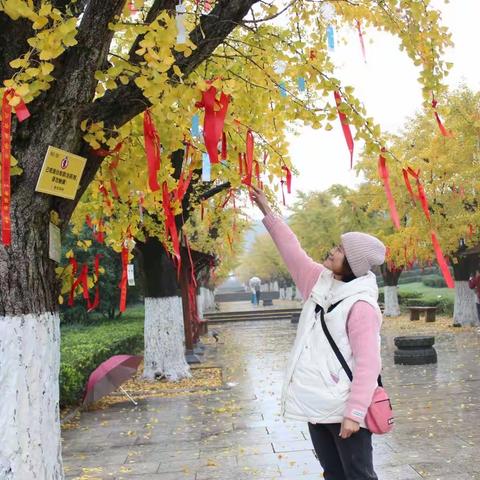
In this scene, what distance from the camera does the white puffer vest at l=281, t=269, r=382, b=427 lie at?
2.87m

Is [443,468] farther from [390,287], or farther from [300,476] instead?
[390,287]

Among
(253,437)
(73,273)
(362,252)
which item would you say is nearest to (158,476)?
(253,437)

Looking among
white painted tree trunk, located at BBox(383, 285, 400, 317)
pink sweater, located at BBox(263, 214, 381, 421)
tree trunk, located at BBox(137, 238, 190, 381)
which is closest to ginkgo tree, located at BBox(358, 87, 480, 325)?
tree trunk, located at BBox(137, 238, 190, 381)

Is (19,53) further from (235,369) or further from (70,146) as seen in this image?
(235,369)

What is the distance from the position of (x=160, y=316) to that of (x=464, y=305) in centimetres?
1204

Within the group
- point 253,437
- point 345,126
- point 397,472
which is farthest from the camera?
point 253,437

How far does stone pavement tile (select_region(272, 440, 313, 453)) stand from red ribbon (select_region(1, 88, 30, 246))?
164 inches

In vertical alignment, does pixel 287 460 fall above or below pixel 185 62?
below

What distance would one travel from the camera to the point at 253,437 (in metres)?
6.69

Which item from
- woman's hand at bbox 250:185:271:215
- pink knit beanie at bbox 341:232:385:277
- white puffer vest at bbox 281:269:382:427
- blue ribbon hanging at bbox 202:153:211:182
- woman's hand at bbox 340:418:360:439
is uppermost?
blue ribbon hanging at bbox 202:153:211:182

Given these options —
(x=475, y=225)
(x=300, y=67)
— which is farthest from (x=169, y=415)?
(x=475, y=225)

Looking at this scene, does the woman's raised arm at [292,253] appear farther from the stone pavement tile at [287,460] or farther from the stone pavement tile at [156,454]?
the stone pavement tile at [156,454]

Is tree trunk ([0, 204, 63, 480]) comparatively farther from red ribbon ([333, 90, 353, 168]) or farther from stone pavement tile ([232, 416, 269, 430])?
stone pavement tile ([232, 416, 269, 430])

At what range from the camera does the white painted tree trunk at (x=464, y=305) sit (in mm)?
18359
